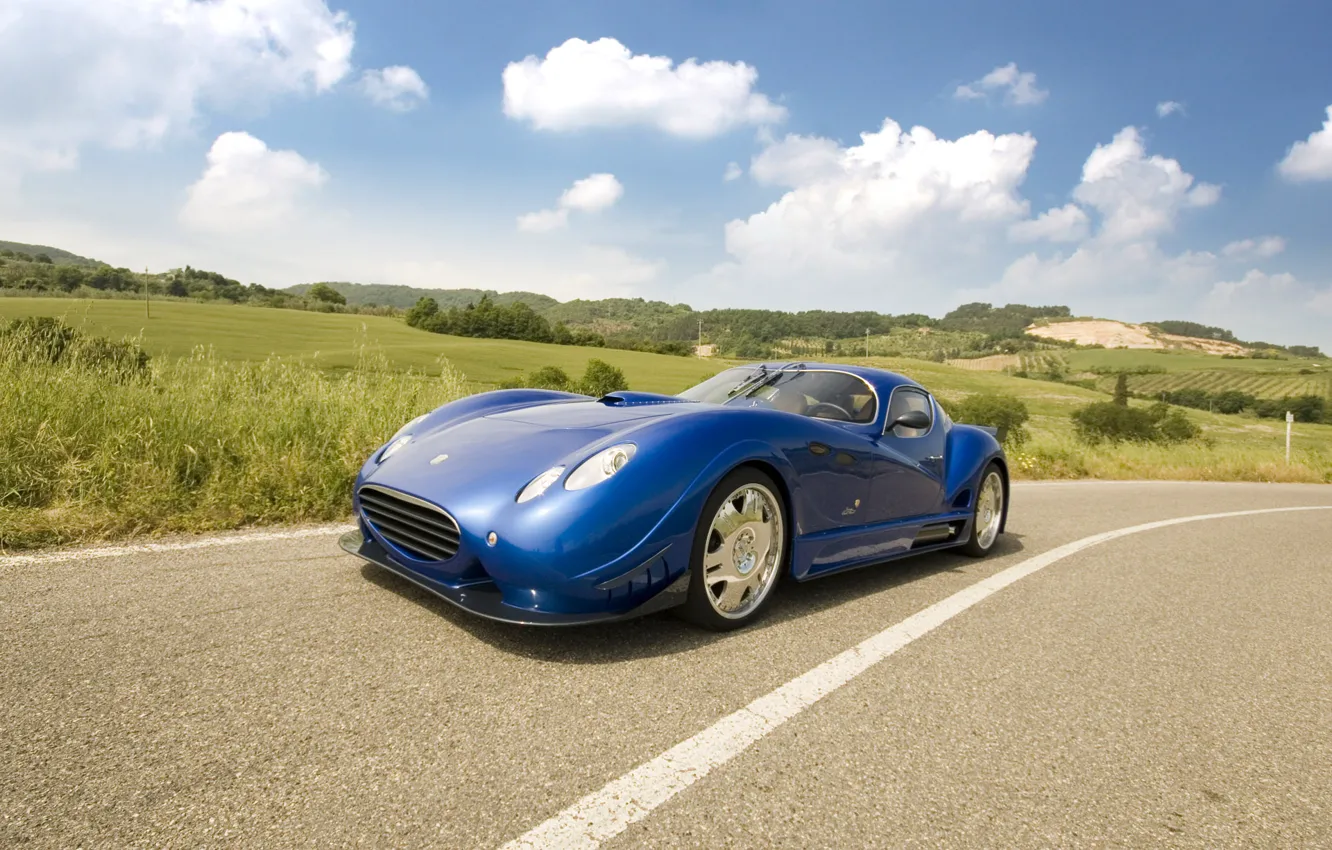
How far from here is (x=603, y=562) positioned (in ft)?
8.48

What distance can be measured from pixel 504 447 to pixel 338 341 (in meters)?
68.4

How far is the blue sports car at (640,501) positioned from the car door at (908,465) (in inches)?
0.6

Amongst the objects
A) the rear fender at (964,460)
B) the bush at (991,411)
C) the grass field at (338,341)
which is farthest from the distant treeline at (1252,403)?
the rear fender at (964,460)

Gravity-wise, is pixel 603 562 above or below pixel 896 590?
above

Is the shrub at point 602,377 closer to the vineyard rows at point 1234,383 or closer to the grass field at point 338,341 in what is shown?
the grass field at point 338,341

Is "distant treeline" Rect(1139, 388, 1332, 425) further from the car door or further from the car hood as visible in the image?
the car hood

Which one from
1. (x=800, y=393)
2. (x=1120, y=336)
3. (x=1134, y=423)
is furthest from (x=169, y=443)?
(x=1120, y=336)

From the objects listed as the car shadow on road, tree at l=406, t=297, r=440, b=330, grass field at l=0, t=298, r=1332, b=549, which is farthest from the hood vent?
tree at l=406, t=297, r=440, b=330

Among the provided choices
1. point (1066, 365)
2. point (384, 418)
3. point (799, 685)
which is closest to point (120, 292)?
point (384, 418)

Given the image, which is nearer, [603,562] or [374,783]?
[374,783]

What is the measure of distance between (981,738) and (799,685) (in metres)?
0.57

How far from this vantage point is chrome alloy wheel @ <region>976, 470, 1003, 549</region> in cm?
505

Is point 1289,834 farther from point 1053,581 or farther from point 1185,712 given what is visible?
point 1053,581

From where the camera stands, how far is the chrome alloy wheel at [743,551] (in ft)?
9.78
